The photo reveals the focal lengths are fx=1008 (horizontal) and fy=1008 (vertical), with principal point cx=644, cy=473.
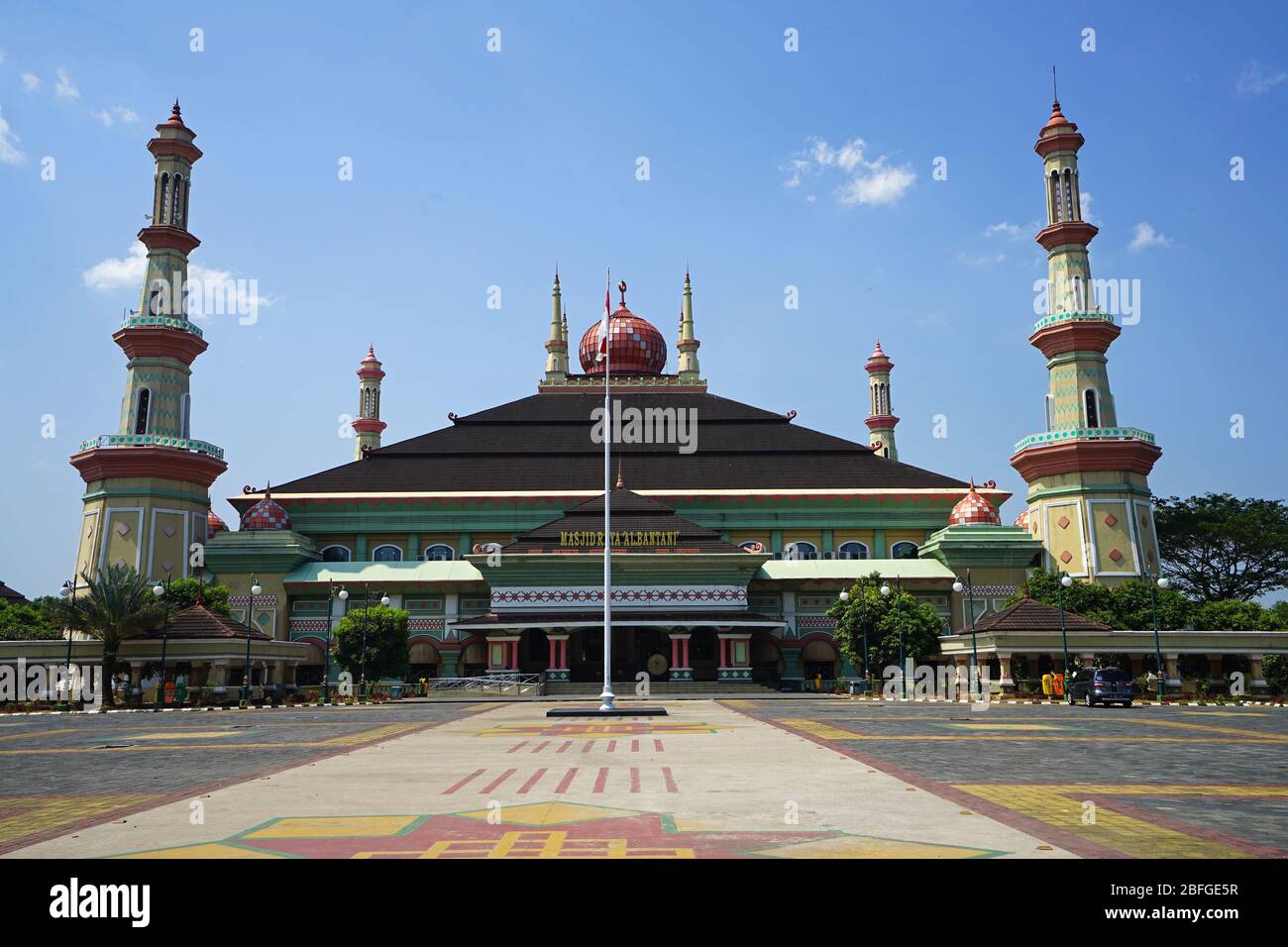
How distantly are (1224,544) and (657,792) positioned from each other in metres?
84.3

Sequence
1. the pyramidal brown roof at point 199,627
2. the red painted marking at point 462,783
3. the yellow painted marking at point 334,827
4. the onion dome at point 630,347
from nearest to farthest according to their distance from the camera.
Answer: the yellow painted marking at point 334,827 → the red painted marking at point 462,783 → the pyramidal brown roof at point 199,627 → the onion dome at point 630,347

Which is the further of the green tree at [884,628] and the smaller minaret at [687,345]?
the smaller minaret at [687,345]

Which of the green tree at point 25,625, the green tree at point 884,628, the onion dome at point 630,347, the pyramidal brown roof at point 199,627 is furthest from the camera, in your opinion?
the onion dome at point 630,347

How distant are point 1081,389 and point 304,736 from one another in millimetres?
55639

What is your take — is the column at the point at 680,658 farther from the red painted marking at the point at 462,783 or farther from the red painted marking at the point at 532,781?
the red painted marking at the point at 462,783

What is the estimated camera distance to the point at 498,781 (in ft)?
43.4

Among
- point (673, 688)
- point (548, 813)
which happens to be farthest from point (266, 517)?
point (548, 813)

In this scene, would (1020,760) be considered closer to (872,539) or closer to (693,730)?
(693,730)

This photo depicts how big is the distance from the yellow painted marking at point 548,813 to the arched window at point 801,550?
59683 mm

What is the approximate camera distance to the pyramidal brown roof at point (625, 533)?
198ft

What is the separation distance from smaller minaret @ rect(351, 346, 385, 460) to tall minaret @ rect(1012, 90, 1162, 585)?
5477cm

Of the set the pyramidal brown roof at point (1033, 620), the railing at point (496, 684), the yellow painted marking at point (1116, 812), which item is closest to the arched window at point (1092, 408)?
the pyramidal brown roof at point (1033, 620)

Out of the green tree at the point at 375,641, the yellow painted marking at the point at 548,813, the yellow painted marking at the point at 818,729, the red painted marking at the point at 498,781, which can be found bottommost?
the yellow painted marking at the point at 818,729
